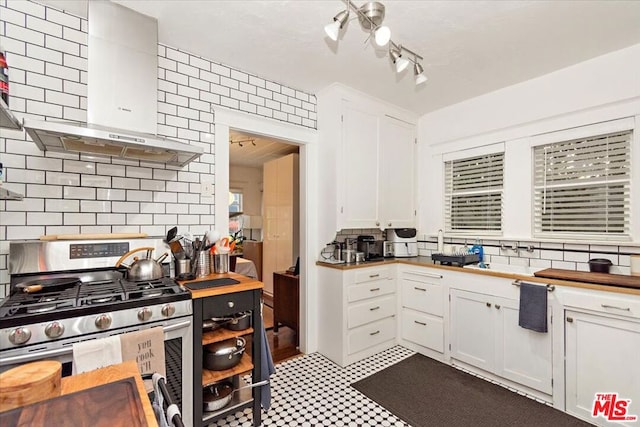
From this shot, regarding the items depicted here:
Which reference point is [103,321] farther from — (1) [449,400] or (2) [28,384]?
(1) [449,400]

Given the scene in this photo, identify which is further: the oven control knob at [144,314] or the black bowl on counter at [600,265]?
the black bowl on counter at [600,265]

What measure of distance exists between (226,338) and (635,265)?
279 cm

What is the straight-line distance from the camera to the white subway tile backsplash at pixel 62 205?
1.77 meters

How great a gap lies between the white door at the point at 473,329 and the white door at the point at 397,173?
1020 millimetres

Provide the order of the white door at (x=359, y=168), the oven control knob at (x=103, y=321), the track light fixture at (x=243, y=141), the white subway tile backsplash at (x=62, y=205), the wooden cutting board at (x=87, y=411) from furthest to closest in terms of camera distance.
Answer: the track light fixture at (x=243, y=141) < the white door at (x=359, y=168) < the white subway tile backsplash at (x=62, y=205) < the oven control knob at (x=103, y=321) < the wooden cutting board at (x=87, y=411)

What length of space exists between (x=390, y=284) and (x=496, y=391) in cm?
117

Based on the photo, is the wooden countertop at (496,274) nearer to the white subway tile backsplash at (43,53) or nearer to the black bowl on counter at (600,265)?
the black bowl on counter at (600,265)

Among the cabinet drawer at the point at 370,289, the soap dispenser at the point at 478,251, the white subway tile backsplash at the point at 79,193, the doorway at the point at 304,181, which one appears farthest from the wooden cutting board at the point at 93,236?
the soap dispenser at the point at 478,251

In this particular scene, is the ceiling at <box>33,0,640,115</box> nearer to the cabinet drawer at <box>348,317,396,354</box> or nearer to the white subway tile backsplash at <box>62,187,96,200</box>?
the white subway tile backsplash at <box>62,187,96,200</box>

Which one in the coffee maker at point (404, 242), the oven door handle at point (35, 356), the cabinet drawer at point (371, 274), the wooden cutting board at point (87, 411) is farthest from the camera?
the coffee maker at point (404, 242)

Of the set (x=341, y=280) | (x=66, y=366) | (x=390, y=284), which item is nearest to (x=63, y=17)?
(x=66, y=366)

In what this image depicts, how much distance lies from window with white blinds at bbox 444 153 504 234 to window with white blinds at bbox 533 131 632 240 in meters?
0.33

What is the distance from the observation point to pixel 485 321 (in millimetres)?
2488

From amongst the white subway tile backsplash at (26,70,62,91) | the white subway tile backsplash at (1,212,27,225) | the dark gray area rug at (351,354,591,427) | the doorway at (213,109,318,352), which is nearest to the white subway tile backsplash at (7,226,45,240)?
the white subway tile backsplash at (1,212,27,225)
